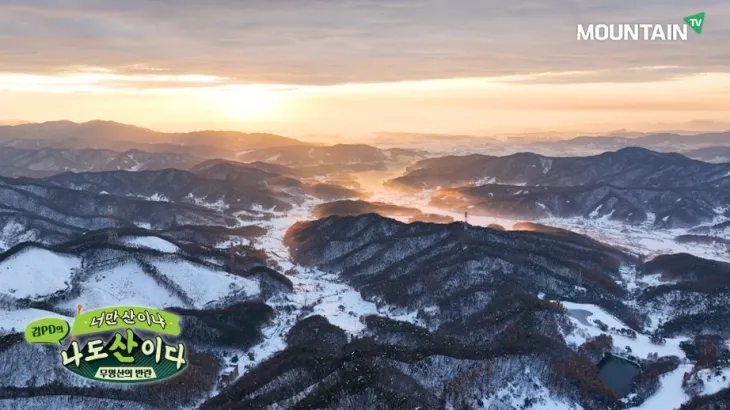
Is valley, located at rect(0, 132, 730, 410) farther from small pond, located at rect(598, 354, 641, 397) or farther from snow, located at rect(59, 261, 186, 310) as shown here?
small pond, located at rect(598, 354, 641, 397)

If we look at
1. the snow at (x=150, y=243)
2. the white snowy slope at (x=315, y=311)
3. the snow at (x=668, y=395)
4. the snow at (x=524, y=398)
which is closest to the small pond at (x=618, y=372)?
the snow at (x=668, y=395)

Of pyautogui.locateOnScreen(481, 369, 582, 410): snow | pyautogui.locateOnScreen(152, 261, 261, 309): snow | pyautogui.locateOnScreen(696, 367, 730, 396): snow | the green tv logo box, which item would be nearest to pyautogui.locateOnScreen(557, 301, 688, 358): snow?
pyautogui.locateOnScreen(696, 367, 730, 396): snow

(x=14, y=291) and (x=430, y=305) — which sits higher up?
(x=14, y=291)

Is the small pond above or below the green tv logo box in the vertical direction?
below

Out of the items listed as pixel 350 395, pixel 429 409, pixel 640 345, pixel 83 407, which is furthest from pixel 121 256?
pixel 640 345

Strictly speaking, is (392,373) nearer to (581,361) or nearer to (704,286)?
(581,361)

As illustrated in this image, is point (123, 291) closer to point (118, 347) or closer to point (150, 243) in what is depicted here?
point (150, 243)

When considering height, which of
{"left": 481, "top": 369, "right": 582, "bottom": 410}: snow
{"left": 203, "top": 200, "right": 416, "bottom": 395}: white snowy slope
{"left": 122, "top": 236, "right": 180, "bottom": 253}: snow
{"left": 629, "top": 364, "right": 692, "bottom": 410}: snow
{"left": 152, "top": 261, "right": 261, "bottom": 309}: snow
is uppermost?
{"left": 122, "top": 236, "right": 180, "bottom": 253}: snow
